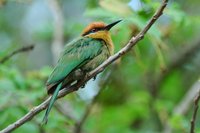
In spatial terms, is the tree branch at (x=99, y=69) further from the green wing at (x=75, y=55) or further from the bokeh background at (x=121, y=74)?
the bokeh background at (x=121, y=74)

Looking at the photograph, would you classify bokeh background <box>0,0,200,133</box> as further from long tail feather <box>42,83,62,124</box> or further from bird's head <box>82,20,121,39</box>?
long tail feather <box>42,83,62,124</box>

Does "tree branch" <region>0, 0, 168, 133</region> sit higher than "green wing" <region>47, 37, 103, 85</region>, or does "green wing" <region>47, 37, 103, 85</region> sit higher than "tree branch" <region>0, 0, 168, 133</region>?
"tree branch" <region>0, 0, 168, 133</region>

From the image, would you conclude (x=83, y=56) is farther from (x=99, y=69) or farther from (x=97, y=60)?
(x=99, y=69)

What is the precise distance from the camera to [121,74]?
520cm

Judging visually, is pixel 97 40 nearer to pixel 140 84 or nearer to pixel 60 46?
pixel 60 46

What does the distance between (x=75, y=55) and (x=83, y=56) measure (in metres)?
0.04

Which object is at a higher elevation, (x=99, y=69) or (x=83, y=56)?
(x=99, y=69)

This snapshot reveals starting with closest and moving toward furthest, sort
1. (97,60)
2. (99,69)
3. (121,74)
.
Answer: (99,69), (97,60), (121,74)

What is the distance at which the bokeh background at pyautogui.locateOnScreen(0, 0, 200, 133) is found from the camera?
3531mm

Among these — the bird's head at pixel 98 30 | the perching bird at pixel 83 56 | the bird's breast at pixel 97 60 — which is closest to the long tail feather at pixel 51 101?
the perching bird at pixel 83 56

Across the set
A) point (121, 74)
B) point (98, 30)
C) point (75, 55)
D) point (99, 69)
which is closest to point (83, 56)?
point (75, 55)

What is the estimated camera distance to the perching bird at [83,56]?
2.95m

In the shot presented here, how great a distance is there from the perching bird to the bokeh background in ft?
0.46

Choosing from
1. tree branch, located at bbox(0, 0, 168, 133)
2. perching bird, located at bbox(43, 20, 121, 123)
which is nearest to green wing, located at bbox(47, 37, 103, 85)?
perching bird, located at bbox(43, 20, 121, 123)
